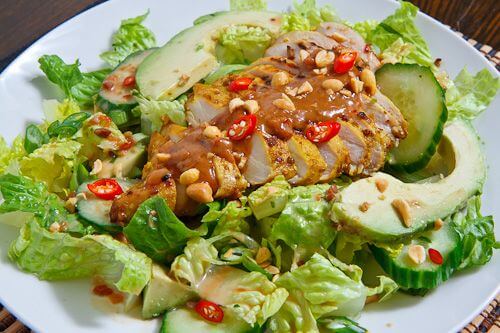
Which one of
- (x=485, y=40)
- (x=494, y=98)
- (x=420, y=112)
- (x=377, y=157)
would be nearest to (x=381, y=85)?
(x=420, y=112)

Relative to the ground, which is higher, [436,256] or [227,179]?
[227,179]

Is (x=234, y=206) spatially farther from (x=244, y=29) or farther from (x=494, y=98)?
(x=494, y=98)

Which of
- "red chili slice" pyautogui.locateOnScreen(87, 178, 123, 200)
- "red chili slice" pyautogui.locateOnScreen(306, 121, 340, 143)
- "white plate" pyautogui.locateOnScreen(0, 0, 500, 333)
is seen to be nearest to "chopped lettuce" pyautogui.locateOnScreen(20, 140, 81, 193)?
"red chili slice" pyautogui.locateOnScreen(87, 178, 123, 200)

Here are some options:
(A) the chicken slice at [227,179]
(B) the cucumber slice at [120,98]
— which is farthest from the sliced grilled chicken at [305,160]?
(B) the cucumber slice at [120,98]

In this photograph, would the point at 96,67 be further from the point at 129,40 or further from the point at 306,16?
the point at 306,16

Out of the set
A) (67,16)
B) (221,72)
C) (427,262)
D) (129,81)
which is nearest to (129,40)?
(129,81)

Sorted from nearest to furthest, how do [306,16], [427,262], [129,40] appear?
[427,262], [129,40], [306,16]

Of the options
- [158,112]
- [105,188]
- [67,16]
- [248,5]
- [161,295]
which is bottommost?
[67,16]
